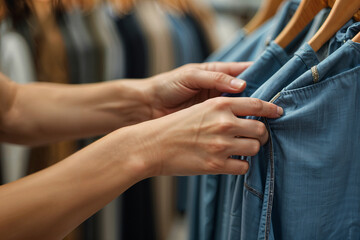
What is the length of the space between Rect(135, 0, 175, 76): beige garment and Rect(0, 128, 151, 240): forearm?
33.5 inches

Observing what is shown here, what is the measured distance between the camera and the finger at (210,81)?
63 cm

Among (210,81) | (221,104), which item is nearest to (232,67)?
(210,81)

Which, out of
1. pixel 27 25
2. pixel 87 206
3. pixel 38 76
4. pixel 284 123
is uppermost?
pixel 27 25

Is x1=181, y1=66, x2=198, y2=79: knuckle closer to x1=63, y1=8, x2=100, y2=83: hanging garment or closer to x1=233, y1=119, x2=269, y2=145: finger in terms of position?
x1=233, y1=119, x2=269, y2=145: finger

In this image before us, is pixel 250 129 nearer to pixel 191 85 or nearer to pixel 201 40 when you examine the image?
pixel 191 85

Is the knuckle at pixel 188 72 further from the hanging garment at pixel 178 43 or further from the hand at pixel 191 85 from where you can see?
the hanging garment at pixel 178 43

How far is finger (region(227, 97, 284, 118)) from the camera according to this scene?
53cm

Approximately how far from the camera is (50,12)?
1273 mm

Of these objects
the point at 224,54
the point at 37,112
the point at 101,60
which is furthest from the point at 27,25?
the point at 224,54

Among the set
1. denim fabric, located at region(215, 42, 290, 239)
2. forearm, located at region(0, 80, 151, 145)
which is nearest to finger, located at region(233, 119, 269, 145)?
denim fabric, located at region(215, 42, 290, 239)

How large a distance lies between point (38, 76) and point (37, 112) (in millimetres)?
413

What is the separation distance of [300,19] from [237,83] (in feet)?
0.66

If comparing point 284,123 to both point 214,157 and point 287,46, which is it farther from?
point 287,46

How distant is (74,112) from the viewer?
871 mm
